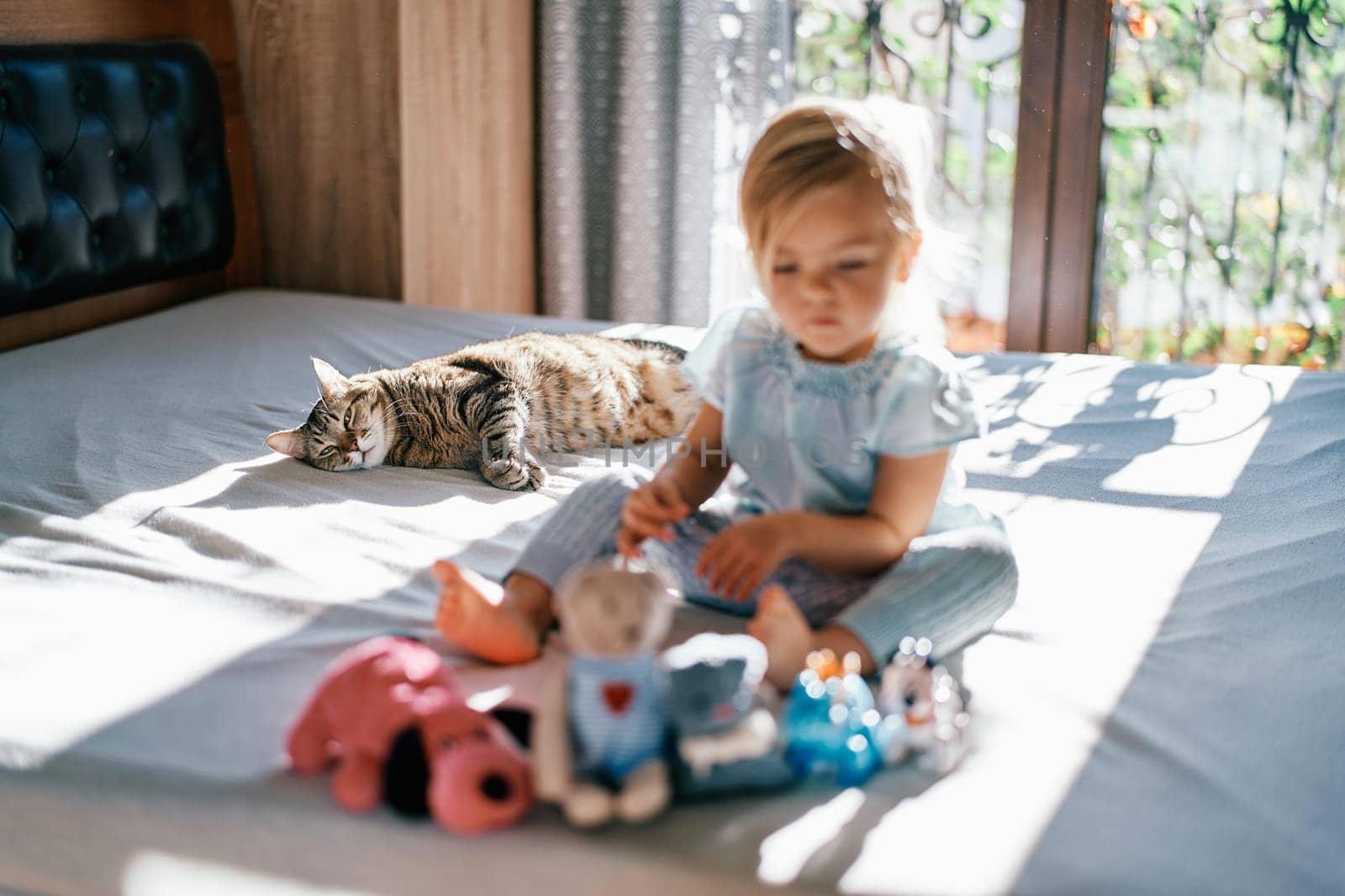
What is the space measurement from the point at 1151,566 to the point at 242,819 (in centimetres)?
102

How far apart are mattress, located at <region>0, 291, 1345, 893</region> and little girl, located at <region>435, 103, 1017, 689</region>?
0.28ft

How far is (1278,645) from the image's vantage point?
1.23 meters

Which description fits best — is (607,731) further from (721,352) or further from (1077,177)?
(1077,177)

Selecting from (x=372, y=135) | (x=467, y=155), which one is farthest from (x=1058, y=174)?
(x=372, y=135)

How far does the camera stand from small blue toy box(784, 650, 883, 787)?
0.98m

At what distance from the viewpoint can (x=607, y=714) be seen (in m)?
0.91

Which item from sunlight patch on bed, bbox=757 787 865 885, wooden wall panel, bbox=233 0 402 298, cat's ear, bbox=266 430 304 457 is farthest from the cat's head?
wooden wall panel, bbox=233 0 402 298

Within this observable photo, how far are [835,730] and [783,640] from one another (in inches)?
5.5

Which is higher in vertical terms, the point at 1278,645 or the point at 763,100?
the point at 763,100

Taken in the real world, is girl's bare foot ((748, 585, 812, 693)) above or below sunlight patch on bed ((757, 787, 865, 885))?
above

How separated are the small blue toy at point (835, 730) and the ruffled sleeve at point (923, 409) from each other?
339mm

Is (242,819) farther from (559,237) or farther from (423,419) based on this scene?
(559,237)

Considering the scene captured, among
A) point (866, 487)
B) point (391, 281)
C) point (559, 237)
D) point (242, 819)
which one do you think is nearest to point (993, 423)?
point (866, 487)

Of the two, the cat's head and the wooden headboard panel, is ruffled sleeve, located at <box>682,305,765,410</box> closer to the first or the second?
the cat's head
